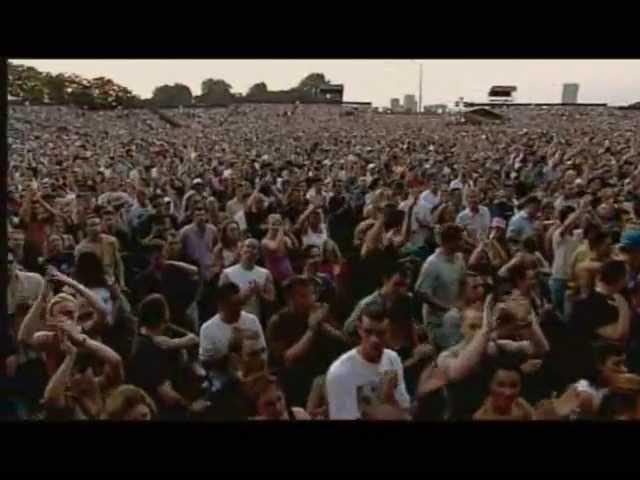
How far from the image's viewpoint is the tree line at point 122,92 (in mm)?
6637

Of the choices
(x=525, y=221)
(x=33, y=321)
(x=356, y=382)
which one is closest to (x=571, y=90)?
(x=525, y=221)

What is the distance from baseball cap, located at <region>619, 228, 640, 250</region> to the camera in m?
6.64

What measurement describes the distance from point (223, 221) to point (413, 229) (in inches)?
30.6

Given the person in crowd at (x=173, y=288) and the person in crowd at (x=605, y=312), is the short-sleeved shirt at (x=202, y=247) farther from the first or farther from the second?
the person in crowd at (x=605, y=312)

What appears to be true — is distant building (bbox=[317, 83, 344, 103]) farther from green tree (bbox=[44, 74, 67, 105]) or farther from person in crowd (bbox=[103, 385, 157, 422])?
person in crowd (bbox=[103, 385, 157, 422])

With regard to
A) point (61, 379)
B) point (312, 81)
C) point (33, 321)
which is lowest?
point (61, 379)

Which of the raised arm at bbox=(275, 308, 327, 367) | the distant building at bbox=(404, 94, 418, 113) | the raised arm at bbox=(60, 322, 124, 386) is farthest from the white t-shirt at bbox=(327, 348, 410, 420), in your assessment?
the distant building at bbox=(404, 94, 418, 113)

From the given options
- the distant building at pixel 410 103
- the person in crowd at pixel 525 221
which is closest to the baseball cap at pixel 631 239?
the person in crowd at pixel 525 221

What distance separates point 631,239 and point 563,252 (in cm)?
28

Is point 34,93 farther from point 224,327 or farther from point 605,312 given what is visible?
point 605,312

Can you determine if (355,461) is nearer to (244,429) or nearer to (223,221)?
(244,429)

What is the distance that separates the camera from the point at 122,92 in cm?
669

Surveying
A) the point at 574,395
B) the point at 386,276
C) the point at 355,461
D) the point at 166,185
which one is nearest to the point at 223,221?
the point at 166,185

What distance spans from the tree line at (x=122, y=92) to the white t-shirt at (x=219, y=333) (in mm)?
892
